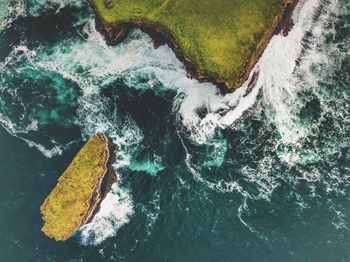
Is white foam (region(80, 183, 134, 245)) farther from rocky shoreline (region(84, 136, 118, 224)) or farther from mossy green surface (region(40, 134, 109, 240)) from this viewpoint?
mossy green surface (region(40, 134, 109, 240))

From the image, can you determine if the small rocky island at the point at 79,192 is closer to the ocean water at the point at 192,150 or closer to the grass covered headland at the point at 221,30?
the ocean water at the point at 192,150

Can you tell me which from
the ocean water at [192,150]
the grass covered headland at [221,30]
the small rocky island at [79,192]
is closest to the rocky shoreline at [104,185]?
the small rocky island at [79,192]

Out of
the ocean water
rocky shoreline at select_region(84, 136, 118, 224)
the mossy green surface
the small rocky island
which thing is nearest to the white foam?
the ocean water

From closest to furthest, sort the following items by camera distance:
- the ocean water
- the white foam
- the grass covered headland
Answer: the ocean water, the grass covered headland, the white foam

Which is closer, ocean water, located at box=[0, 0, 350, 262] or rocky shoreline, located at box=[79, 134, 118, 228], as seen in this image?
ocean water, located at box=[0, 0, 350, 262]

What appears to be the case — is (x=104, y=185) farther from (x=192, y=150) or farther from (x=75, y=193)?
(x=192, y=150)

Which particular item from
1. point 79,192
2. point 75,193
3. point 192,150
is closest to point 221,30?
point 192,150

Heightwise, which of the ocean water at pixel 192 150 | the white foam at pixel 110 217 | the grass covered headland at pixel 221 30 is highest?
the grass covered headland at pixel 221 30
